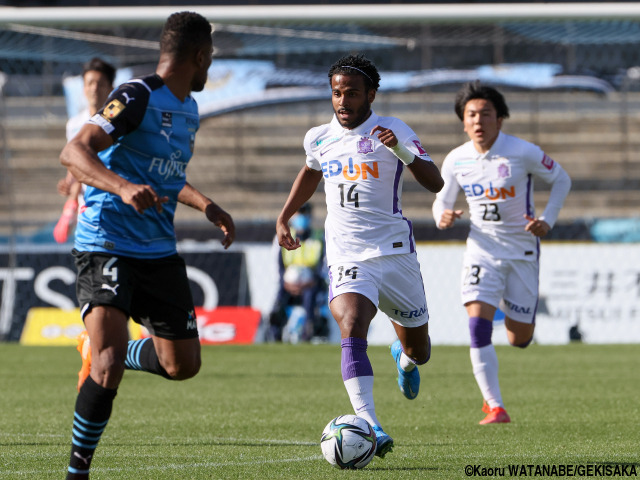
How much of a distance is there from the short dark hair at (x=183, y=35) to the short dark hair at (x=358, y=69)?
110 cm

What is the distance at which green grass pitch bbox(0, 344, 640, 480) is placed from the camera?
5270mm

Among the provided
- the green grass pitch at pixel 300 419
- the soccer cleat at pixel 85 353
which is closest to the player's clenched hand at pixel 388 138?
the green grass pitch at pixel 300 419

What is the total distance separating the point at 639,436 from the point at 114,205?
337 cm

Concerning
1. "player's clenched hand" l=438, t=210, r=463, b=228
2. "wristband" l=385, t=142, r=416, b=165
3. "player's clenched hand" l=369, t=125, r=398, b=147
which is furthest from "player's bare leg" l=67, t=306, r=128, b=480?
"player's clenched hand" l=438, t=210, r=463, b=228

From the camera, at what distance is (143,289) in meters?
4.75

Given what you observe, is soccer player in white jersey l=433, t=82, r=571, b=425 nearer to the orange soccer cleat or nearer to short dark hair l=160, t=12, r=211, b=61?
the orange soccer cleat

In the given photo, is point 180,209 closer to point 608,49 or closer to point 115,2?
point 608,49

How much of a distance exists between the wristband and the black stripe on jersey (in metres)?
1.44

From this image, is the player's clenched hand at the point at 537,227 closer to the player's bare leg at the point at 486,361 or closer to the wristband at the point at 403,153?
the player's bare leg at the point at 486,361

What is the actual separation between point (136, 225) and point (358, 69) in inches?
66.8

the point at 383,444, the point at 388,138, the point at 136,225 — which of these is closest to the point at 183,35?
the point at 136,225

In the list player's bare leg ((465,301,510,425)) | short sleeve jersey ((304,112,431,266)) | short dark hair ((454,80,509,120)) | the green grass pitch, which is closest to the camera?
the green grass pitch

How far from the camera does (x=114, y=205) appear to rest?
15.5 feet

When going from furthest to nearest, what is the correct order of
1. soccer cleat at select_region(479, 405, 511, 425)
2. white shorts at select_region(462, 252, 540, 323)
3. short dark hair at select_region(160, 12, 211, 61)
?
1. white shorts at select_region(462, 252, 540, 323)
2. soccer cleat at select_region(479, 405, 511, 425)
3. short dark hair at select_region(160, 12, 211, 61)
